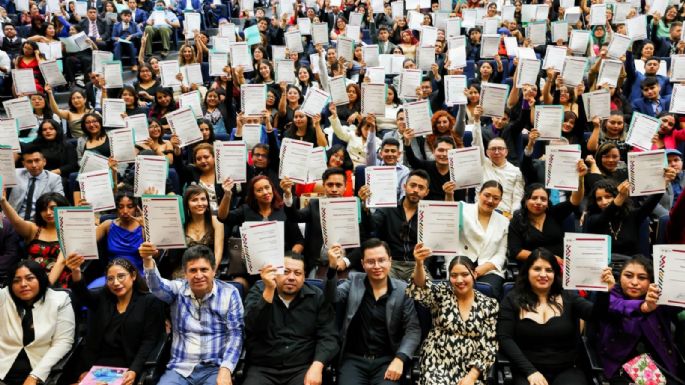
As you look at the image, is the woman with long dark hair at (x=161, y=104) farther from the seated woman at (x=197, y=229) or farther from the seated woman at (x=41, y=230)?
the seated woman at (x=197, y=229)

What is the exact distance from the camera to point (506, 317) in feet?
11.7

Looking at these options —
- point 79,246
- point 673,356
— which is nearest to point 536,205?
point 673,356

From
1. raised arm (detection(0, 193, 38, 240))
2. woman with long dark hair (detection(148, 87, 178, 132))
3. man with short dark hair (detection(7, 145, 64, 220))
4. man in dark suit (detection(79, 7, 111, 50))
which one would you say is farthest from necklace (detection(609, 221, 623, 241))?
man in dark suit (detection(79, 7, 111, 50))

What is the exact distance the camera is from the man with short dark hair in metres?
5.47

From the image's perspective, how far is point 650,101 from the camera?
7117mm

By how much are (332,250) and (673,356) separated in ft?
6.62

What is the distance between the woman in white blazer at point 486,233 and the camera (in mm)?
4395

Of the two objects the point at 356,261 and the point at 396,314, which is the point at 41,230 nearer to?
the point at 356,261

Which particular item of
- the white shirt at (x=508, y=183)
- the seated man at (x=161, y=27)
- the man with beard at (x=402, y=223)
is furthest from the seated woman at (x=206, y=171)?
the seated man at (x=161, y=27)

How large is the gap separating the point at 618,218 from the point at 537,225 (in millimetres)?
578

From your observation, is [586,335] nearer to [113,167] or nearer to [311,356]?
[311,356]

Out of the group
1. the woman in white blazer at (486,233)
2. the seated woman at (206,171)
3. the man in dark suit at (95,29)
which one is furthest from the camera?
the man in dark suit at (95,29)

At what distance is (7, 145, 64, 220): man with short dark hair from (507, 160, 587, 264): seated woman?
156 inches

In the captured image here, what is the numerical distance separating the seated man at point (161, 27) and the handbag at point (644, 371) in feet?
33.5
